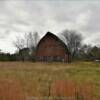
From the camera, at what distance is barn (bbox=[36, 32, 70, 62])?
166ft

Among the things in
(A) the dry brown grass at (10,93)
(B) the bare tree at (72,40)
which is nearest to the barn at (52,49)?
(B) the bare tree at (72,40)

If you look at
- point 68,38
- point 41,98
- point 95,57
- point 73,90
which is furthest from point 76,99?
point 68,38

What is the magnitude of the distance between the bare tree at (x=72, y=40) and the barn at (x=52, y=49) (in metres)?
20.2

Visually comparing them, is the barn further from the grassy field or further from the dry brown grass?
the dry brown grass

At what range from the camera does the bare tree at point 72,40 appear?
235 feet

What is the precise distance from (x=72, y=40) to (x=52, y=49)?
72.8 ft

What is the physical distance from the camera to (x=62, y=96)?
5.88 metres

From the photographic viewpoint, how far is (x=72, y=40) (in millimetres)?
72188

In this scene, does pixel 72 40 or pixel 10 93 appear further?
pixel 72 40

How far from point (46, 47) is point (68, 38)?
22.3 metres

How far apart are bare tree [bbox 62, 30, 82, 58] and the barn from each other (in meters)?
20.2

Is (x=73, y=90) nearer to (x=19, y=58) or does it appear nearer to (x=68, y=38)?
(x=19, y=58)

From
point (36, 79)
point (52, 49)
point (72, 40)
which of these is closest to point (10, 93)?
point (36, 79)

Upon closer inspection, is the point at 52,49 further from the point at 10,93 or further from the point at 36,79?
the point at 10,93
